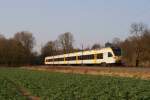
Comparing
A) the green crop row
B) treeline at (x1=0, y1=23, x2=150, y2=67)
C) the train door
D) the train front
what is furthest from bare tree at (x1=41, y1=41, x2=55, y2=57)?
the green crop row

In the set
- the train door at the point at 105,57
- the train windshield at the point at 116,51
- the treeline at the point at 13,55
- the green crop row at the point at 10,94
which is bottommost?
the green crop row at the point at 10,94

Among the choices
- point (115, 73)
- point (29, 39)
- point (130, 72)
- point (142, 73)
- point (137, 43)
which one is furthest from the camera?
point (29, 39)

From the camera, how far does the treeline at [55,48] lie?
7551 cm

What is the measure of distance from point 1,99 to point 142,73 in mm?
12224

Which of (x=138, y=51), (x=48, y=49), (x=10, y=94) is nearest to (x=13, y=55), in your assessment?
(x=48, y=49)

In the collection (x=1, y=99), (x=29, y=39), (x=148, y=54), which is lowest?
(x=1, y=99)

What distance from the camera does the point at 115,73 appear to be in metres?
35.8

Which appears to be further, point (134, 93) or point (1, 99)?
point (1, 99)

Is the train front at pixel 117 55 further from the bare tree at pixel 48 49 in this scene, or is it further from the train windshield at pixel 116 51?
the bare tree at pixel 48 49

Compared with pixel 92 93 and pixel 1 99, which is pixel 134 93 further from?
pixel 1 99

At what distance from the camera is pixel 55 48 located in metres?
161

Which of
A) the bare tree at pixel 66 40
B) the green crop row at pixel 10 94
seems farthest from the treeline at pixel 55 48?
the green crop row at pixel 10 94

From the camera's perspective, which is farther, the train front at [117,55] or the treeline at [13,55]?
the treeline at [13,55]

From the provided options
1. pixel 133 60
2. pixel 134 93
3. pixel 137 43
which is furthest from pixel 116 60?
pixel 134 93
